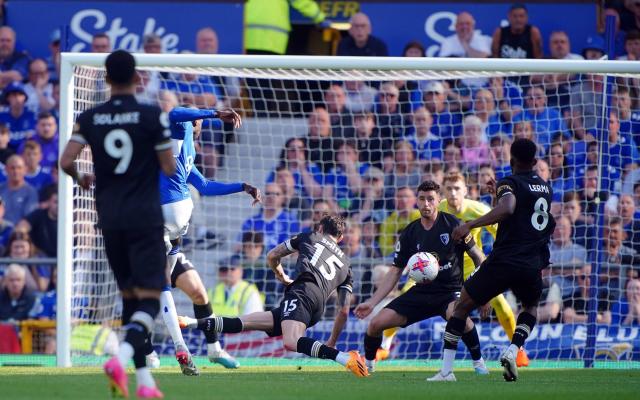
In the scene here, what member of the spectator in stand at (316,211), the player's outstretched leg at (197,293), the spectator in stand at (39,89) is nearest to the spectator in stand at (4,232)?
Answer: the spectator in stand at (39,89)

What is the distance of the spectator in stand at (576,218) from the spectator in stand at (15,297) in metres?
6.47

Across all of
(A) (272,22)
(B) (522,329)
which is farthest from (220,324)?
(A) (272,22)

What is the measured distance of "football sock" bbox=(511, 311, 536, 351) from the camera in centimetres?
1002

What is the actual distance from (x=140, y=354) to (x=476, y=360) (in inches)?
178

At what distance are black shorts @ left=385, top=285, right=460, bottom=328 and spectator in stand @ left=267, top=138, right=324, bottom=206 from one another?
344 centimetres

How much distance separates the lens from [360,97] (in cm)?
1498

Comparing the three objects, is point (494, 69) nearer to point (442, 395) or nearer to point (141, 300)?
point (442, 395)

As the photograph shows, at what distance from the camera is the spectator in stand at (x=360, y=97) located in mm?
14883

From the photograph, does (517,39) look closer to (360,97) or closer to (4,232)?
(360,97)

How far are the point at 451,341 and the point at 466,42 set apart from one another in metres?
6.91

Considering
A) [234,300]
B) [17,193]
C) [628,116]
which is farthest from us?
[17,193]

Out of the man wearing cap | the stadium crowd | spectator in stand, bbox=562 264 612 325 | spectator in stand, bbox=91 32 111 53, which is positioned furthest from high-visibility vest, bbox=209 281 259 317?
spectator in stand, bbox=91 32 111 53

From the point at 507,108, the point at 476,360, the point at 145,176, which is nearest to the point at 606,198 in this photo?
the point at 507,108

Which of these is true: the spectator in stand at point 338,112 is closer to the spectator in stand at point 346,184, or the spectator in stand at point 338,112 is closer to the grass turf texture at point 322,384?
the spectator in stand at point 346,184
